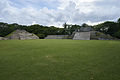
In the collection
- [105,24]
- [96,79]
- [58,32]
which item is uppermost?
[105,24]

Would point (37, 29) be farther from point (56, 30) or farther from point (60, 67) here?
point (60, 67)

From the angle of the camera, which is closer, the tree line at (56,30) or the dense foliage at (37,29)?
the tree line at (56,30)

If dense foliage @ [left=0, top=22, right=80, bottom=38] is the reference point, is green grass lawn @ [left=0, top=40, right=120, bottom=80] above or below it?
below

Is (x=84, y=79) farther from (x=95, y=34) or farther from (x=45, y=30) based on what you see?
(x=45, y=30)

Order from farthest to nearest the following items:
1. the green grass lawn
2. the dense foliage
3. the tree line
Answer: the dense foliage → the tree line → the green grass lawn

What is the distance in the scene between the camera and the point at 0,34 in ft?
121

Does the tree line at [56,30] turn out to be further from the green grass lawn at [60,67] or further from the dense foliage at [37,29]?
the green grass lawn at [60,67]

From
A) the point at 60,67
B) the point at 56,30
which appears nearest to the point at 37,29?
the point at 56,30

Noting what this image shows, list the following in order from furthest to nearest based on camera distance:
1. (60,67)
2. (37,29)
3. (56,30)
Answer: (56,30)
(37,29)
(60,67)

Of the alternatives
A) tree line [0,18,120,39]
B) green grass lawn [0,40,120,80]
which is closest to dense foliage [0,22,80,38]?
tree line [0,18,120,39]

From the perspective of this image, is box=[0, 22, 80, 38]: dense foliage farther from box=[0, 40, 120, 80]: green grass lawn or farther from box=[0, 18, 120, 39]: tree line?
box=[0, 40, 120, 80]: green grass lawn

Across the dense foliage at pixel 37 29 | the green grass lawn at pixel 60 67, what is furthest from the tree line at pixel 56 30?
the green grass lawn at pixel 60 67

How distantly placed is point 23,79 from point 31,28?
48294 mm

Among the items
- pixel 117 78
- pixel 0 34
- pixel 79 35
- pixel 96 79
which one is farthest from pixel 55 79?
pixel 0 34
